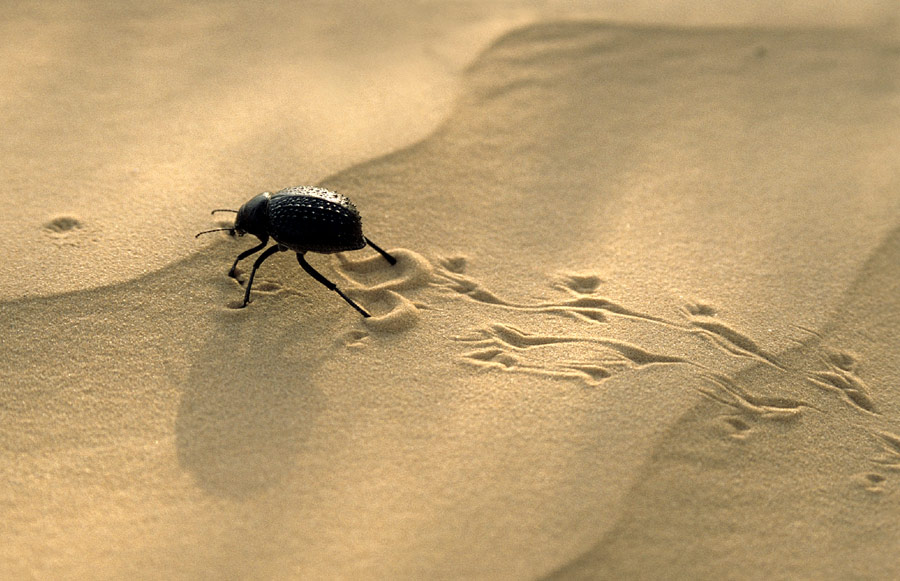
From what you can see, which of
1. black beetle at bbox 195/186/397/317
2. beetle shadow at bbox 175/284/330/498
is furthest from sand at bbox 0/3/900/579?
black beetle at bbox 195/186/397/317

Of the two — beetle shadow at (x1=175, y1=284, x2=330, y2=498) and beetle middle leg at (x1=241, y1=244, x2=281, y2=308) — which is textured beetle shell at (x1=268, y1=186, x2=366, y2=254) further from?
beetle shadow at (x1=175, y1=284, x2=330, y2=498)

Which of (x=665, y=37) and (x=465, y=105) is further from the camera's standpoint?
(x=665, y=37)

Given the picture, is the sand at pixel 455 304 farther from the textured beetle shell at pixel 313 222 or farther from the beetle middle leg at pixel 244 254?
the textured beetle shell at pixel 313 222

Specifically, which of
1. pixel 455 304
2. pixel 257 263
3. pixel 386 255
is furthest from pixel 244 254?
pixel 455 304

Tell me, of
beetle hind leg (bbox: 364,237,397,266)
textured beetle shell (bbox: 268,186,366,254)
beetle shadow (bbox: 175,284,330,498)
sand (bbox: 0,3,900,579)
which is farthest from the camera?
beetle hind leg (bbox: 364,237,397,266)

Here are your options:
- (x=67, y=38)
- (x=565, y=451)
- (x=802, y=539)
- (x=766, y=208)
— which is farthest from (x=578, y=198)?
(x=67, y=38)

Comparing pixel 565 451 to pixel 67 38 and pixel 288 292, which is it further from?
pixel 67 38

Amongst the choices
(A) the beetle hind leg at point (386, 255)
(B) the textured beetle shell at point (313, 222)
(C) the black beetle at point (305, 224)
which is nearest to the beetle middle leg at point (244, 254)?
(C) the black beetle at point (305, 224)

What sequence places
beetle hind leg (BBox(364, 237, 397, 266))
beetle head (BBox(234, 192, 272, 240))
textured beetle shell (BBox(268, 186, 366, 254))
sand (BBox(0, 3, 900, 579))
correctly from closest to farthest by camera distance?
sand (BBox(0, 3, 900, 579)) → textured beetle shell (BBox(268, 186, 366, 254)) → beetle head (BBox(234, 192, 272, 240)) → beetle hind leg (BBox(364, 237, 397, 266))
